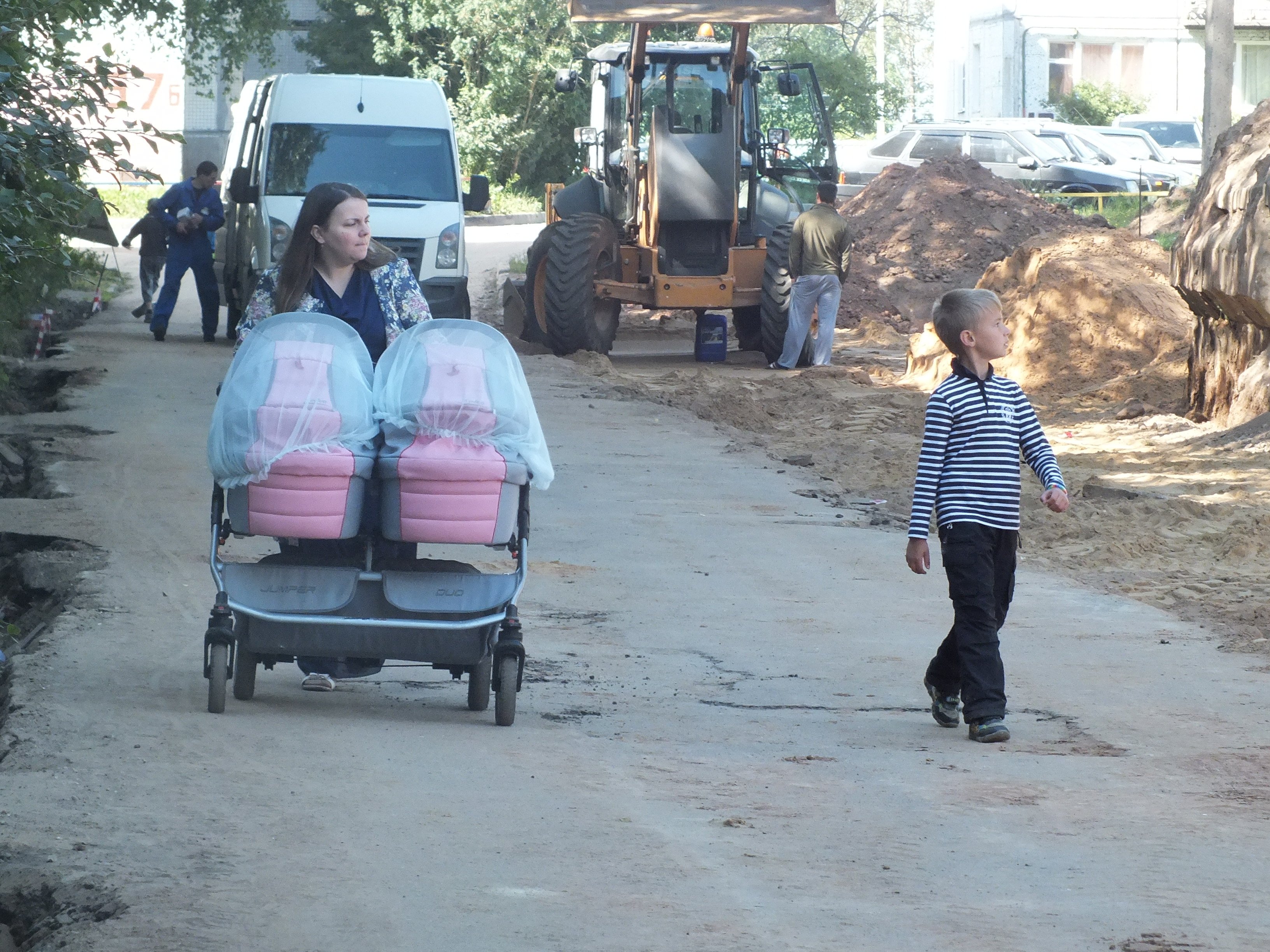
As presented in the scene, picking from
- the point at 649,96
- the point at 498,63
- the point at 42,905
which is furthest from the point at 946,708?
the point at 498,63

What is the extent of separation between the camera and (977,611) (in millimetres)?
5793

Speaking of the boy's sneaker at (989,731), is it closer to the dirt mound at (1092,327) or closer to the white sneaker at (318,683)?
the white sneaker at (318,683)

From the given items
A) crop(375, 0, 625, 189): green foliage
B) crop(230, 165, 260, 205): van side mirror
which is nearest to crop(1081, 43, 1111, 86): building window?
crop(375, 0, 625, 189): green foliage

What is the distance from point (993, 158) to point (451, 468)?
29.0 m

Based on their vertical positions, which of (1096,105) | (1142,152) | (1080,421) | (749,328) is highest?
(1096,105)

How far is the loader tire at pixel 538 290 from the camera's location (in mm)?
17969

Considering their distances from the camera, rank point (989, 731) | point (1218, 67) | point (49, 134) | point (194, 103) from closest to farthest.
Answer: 1. point (989, 731)
2. point (49, 134)
3. point (1218, 67)
4. point (194, 103)

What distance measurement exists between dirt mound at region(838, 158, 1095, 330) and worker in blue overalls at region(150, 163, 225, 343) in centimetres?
826

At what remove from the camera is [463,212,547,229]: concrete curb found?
140 feet

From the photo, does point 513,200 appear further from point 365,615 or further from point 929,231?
point 365,615

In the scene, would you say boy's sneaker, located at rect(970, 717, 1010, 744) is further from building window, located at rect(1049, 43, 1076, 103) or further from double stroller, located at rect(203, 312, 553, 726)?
building window, located at rect(1049, 43, 1076, 103)

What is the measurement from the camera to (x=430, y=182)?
17.0 metres

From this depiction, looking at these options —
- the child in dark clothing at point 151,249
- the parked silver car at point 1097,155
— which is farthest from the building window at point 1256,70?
the child in dark clothing at point 151,249

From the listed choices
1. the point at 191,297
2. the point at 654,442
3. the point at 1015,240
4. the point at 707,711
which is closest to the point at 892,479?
the point at 654,442
